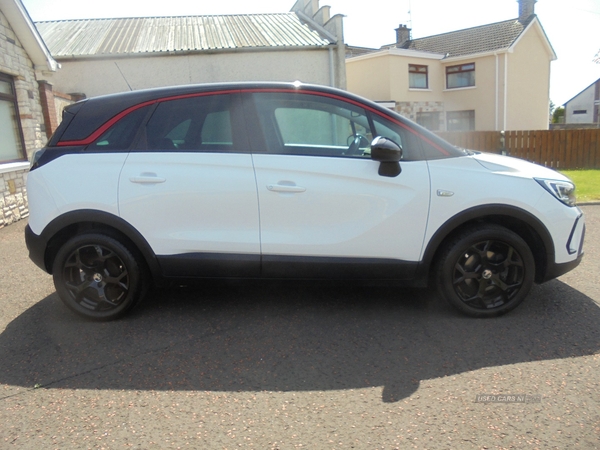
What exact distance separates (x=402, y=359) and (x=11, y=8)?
9852 millimetres

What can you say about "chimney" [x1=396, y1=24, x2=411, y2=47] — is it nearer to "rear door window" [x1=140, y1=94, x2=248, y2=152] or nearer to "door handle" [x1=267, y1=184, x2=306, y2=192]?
"rear door window" [x1=140, y1=94, x2=248, y2=152]

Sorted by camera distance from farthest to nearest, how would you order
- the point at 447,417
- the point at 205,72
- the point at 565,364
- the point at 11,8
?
the point at 205,72, the point at 11,8, the point at 565,364, the point at 447,417

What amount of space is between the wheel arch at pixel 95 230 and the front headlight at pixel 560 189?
121 inches

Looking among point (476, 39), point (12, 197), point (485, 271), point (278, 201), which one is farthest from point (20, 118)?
point (476, 39)

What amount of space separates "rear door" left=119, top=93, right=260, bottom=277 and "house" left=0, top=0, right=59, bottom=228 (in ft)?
20.6

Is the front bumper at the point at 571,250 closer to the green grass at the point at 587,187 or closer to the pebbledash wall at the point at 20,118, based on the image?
the green grass at the point at 587,187

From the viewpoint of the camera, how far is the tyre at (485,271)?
12.5 ft

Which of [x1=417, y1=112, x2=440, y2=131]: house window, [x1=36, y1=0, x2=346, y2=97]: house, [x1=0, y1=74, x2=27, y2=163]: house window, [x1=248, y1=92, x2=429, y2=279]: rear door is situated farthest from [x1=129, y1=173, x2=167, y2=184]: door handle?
[x1=417, y1=112, x2=440, y2=131]: house window

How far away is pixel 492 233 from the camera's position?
3791 millimetres

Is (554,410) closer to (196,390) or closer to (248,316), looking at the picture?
(196,390)

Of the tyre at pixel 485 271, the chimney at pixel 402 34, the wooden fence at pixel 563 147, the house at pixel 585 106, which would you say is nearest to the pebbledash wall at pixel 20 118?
the tyre at pixel 485 271

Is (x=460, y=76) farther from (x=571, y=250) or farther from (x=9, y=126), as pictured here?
(x=571, y=250)

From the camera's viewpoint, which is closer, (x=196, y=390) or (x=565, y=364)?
(x=196, y=390)

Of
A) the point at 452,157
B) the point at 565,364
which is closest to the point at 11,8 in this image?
the point at 452,157
